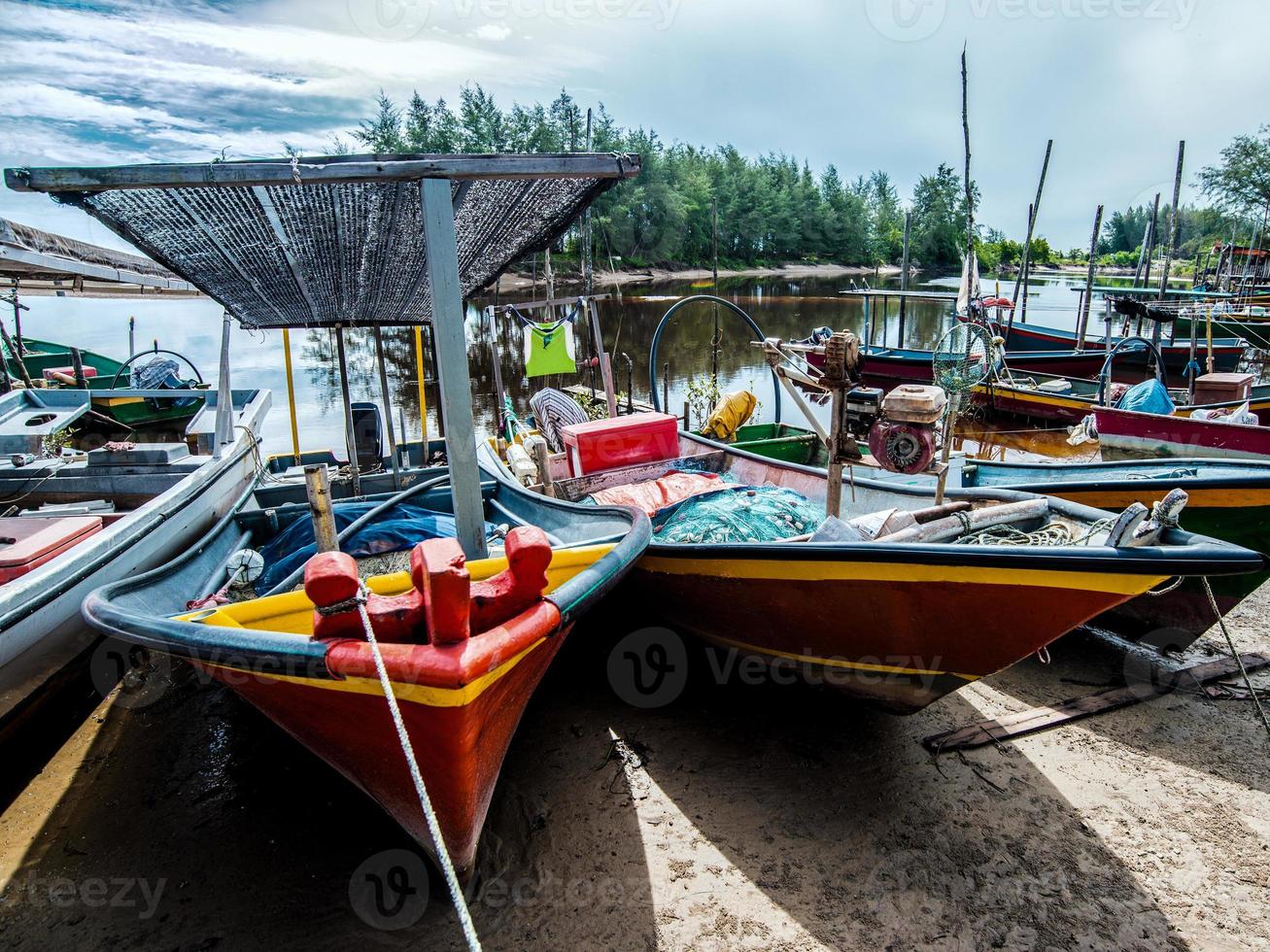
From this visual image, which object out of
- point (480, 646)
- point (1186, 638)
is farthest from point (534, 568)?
point (1186, 638)

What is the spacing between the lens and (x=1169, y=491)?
5207mm

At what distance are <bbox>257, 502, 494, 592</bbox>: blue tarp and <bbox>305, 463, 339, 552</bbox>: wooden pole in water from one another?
621 mm

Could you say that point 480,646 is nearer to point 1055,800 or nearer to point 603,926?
point 603,926

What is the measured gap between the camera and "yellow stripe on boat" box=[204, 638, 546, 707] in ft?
8.77

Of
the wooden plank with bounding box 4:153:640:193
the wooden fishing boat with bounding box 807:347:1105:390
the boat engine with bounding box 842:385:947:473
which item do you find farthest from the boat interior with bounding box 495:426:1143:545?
the wooden fishing boat with bounding box 807:347:1105:390

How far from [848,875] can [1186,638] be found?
4.01m

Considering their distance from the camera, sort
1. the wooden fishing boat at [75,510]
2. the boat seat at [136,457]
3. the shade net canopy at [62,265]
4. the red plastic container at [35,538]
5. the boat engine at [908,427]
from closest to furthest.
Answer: the wooden fishing boat at [75,510] < the red plastic container at [35,538] < the boat engine at [908,427] < the boat seat at [136,457] < the shade net canopy at [62,265]

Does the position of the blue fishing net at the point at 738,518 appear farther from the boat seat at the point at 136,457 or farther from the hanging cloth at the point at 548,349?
the hanging cloth at the point at 548,349

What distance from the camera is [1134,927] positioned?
3188mm

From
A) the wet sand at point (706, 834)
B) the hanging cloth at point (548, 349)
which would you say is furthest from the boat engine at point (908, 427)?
the hanging cloth at point (548, 349)

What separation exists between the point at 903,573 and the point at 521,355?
904 inches

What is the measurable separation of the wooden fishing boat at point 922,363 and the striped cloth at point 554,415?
927 centimetres

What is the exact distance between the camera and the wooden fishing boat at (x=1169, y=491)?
16.9 ft

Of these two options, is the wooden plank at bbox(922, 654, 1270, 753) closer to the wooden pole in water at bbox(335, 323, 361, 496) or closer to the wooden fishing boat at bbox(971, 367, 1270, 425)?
the wooden pole in water at bbox(335, 323, 361, 496)
